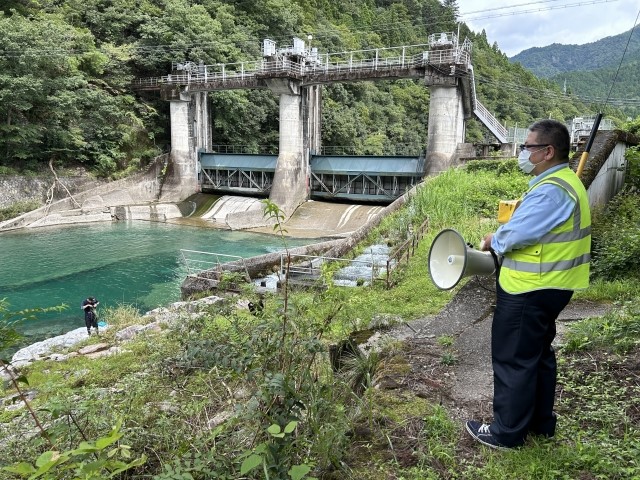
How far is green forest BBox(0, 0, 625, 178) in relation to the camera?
22.2 m

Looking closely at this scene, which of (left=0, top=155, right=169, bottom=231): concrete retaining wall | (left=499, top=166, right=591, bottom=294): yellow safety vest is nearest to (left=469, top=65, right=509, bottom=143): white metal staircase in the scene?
(left=0, top=155, right=169, bottom=231): concrete retaining wall

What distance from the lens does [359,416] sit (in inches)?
106

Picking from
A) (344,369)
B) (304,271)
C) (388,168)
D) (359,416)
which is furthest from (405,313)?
(388,168)

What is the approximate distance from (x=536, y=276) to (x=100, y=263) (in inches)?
627

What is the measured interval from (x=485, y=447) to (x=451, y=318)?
2530mm

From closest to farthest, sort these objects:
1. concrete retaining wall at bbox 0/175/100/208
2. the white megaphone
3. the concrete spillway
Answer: the white megaphone
the concrete spillway
concrete retaining wall at bbox 0/175/100/208

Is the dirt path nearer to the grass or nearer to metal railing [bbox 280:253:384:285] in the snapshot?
the grass

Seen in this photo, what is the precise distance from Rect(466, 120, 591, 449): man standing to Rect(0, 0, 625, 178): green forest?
18.9 meters

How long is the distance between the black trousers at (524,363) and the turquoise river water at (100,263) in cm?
861

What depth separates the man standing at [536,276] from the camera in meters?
2.13

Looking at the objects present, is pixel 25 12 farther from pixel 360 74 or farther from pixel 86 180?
pixel 360 74

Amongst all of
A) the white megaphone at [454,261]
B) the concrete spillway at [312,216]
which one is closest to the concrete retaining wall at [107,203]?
the concrete spillway at [312,216]

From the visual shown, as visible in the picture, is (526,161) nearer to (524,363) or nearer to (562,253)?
(562,253)

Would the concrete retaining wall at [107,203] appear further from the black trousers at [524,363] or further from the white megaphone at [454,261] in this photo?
the black trousers at [524,363]
